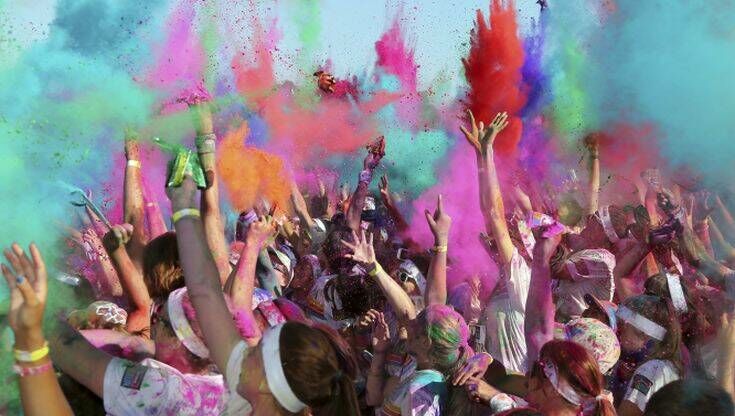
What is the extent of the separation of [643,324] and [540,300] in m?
0.56

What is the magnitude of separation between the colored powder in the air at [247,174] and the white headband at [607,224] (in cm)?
316

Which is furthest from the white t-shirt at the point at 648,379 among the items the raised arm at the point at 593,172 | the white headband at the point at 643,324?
the raised arm at the point at 593,172

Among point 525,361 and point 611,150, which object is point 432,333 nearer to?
point 525,361

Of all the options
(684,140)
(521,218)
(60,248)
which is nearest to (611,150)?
(684,140)

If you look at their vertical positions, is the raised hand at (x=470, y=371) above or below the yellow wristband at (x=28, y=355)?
below

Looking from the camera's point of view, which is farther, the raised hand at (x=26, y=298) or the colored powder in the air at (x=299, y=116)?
the colored powder in the air at (x=299, y=116)

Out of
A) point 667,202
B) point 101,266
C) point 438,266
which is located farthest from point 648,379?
point 101,266

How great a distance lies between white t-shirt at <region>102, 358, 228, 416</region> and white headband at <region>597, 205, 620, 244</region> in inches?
157

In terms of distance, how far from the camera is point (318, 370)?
2.46 meters

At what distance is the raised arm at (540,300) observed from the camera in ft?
12.5

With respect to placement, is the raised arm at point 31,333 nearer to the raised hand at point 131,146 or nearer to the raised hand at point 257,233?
the raised hand at point 257,233

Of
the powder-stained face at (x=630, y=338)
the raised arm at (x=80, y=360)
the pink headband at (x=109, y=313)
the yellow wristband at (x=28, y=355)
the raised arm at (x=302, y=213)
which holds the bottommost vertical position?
the raised arm at (x=302, y=213)

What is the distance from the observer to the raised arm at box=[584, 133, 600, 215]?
692cm

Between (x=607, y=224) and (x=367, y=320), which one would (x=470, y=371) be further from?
(x=607, y=224)
